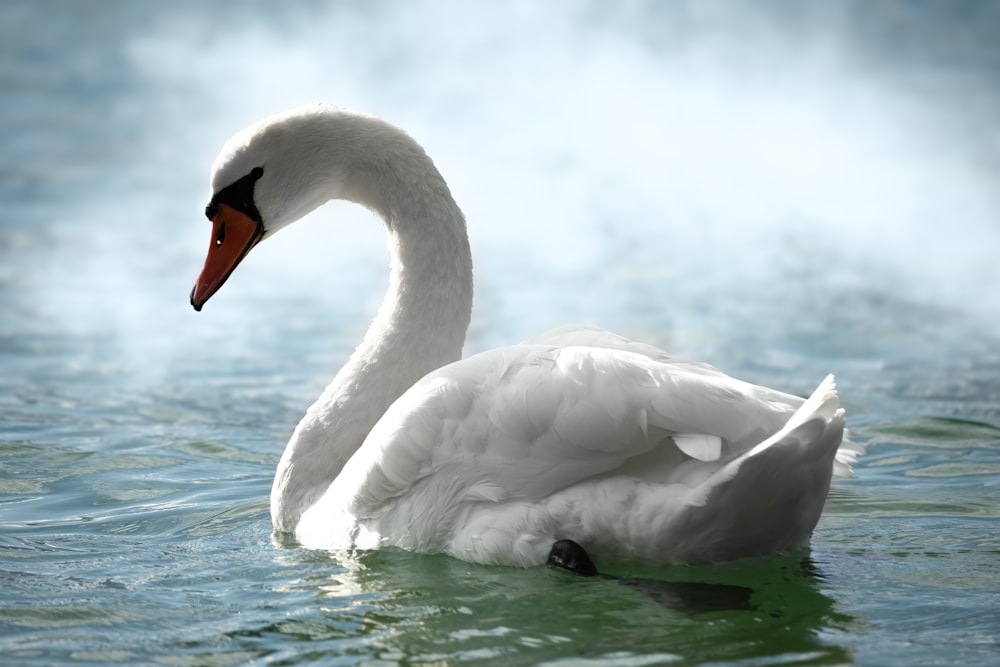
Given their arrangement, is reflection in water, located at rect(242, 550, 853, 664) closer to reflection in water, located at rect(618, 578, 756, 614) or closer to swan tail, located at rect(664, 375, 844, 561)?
reflection in water, located at rect(618, 578, 756, 614)

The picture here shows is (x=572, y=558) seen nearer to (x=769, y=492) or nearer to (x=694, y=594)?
(x=694, y=594)

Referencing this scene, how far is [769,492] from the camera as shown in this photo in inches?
179

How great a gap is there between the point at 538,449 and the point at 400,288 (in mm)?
1379

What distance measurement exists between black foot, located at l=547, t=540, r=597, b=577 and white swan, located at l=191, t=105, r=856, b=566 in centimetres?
4

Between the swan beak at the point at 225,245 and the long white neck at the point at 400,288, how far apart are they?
31 centimetres

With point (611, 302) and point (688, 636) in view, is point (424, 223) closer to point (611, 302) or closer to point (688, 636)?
point (688, 636)

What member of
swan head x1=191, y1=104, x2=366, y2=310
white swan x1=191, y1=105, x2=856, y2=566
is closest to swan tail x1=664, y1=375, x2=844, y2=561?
white swan x1=191, y1=105, x2=856, y2=566

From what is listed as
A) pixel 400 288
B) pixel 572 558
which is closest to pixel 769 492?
pixel 572 558

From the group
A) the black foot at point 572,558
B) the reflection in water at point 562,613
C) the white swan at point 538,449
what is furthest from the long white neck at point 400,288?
the black foot at point 572,558

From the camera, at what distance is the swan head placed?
18.9 ft

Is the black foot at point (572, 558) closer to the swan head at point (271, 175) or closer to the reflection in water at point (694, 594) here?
the reflection in water at point (694, 594)

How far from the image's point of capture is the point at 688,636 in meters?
4.32

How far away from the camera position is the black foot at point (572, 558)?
4.68 m

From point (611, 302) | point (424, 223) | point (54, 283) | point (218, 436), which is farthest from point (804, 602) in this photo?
point (54, 283)
